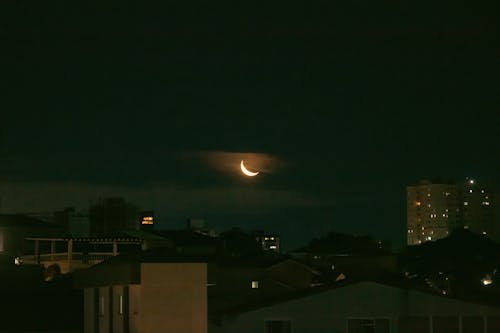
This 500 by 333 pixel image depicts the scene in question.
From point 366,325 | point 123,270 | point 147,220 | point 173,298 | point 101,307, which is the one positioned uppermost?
point 147,220

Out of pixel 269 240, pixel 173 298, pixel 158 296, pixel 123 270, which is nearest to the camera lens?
pixel 158 296

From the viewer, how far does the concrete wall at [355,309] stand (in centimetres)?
4116

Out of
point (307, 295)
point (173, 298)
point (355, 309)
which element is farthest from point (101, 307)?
point (355, 309)

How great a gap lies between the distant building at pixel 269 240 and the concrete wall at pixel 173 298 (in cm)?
7795

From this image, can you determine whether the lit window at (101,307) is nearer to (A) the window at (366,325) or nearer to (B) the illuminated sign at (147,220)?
(A) the window at (366,325)

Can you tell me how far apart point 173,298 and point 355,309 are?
23.2 feet

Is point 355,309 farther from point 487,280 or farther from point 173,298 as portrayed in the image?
point 487,280

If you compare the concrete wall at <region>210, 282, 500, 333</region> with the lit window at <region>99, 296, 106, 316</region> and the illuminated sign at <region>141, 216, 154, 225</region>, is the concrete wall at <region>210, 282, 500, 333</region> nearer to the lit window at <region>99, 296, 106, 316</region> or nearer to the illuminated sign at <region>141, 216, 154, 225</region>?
the lit window at <region>99, 296, 106, 316</region>

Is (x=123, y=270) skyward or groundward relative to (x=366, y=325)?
skyward

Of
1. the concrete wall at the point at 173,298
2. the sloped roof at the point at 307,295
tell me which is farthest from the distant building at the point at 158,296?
the sloped roof at the point at 307,295

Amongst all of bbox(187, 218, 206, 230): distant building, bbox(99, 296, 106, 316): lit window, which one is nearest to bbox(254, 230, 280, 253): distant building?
bbox(187, 218, 206, 230): distant building

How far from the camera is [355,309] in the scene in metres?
41.6

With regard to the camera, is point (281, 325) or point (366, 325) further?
point (366, 325)

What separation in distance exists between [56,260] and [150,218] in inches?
1633
